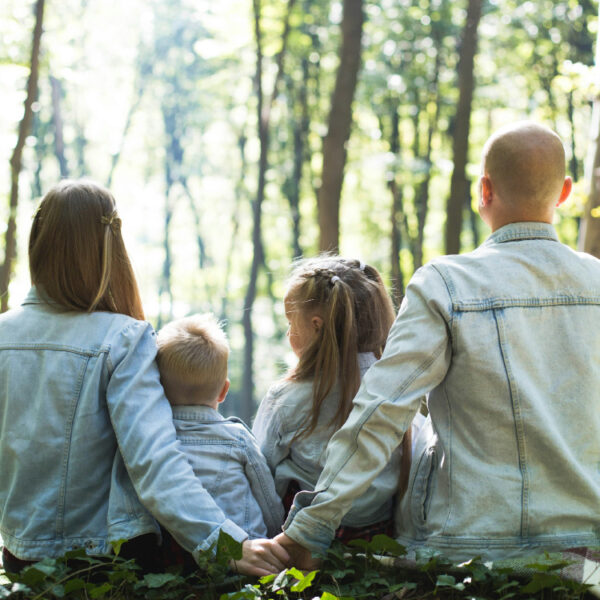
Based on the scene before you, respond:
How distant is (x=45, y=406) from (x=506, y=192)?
6.68 feet

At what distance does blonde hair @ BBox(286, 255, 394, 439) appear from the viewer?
331 cm

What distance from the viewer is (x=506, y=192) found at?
296cm

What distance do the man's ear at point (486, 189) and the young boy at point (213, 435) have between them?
1.26 meters

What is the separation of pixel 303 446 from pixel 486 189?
4.41ft

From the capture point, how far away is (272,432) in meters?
3.39

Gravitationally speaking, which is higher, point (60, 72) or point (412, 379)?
point (60, 72)

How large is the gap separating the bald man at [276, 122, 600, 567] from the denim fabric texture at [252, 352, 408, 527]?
0.36 meters

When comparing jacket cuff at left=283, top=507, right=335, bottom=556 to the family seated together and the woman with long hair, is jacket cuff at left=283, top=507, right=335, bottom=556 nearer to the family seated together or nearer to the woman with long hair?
the family seated together

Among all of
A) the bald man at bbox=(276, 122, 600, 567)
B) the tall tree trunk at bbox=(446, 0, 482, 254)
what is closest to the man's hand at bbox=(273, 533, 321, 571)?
the bald man at bbox=(276, 122, 600, 567)

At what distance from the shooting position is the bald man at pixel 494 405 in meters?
2.72

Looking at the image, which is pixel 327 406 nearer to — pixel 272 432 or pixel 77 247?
pixel 272 432

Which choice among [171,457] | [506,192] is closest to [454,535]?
[171,457]

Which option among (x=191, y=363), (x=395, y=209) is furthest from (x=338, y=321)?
(x=395, y=209)

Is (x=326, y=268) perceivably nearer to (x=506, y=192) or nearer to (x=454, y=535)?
(x=506, y=192)
